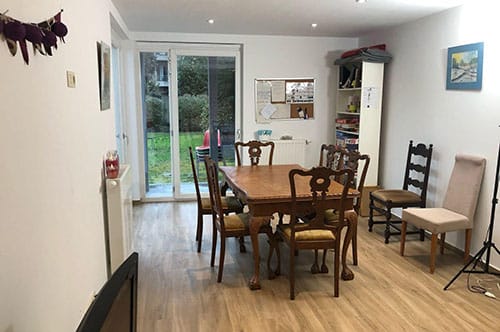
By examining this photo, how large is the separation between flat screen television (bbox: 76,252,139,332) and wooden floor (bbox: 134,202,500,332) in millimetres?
1544

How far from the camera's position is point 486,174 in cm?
363

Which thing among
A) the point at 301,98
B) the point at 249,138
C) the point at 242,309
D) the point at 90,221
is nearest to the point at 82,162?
the point at 90,221

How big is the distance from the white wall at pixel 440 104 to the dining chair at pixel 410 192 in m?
0.11

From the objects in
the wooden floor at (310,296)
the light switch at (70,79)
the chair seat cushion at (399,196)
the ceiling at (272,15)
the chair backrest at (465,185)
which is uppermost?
the ceiling at (272,15)

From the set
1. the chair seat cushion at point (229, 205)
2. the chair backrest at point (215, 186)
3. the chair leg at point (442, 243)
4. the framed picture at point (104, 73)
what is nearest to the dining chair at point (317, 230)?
the chair backrest at point (215, 186)

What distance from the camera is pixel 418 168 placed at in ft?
14.5

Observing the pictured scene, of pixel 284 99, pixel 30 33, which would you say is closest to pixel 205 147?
pixel 284 99

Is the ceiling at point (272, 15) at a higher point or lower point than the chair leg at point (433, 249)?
higher

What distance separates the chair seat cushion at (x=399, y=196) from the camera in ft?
14.0

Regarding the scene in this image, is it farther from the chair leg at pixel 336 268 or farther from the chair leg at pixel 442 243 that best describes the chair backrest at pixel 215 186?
the chair leg at pixel 442 243

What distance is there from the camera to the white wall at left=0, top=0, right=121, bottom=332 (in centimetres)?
133

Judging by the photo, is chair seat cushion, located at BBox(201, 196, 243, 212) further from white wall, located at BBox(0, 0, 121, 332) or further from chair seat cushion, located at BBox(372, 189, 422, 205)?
chair seat cushion, located at BBox(372, 189, 422, 205)

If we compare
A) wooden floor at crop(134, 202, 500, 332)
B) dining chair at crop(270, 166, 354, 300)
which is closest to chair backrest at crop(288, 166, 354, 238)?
dining chair at crop(270, 166, 354, 300)

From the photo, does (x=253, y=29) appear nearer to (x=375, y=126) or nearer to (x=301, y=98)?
(x=301, y=98)
